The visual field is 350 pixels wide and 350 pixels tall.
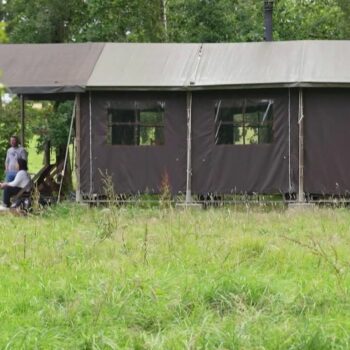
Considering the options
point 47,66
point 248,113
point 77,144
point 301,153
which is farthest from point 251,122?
point 47,66

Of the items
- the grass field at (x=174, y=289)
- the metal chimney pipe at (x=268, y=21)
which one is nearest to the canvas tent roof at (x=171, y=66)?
the metal chimney pipe at (x=268, y=21)

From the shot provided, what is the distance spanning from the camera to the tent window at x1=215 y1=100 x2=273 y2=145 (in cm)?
1284

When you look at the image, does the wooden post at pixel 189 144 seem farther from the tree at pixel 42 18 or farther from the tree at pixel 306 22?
the tree at pixel 306 22

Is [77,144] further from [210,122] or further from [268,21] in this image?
[268,21]

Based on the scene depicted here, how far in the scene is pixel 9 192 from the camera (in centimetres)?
1272

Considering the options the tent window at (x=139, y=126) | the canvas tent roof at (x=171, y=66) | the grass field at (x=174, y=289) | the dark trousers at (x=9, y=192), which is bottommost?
the grass field at (x=174, y=289)

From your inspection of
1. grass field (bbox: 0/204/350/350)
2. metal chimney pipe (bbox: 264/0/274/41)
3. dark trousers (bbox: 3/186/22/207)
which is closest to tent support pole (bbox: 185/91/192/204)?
dark trousers (bbox: 3/186/22/207)

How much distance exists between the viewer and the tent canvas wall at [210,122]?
41.7 feet

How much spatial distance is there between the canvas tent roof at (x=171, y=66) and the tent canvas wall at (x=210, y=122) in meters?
0.03

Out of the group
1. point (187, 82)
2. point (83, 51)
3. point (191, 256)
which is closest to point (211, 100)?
point (187, 82)

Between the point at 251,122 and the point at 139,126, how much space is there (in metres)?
2.17

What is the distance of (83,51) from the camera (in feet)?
45.7

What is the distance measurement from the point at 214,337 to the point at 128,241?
3665 millimetres

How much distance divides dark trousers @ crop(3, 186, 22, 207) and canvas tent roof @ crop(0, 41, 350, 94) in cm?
184
